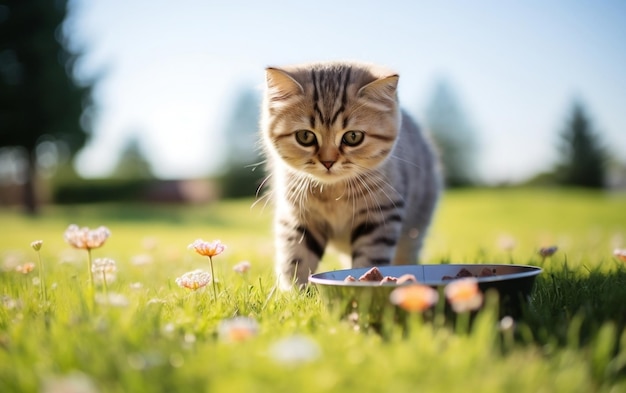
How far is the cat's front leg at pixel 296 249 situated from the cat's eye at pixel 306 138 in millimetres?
414

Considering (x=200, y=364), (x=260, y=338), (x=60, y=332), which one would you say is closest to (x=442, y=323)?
(x=260, y=338)

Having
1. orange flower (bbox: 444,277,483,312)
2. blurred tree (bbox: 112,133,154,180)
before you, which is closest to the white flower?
orange flower (bbox: 444,277,483,312)

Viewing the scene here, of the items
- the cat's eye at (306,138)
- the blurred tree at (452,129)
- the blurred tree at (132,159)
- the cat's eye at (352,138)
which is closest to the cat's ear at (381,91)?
the cat's eye at (352,138)

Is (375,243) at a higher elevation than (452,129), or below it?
below

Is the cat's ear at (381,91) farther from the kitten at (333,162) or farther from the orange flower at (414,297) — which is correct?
the orange flower at (414,297)

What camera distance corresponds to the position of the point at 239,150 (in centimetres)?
2469

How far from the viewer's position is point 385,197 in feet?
8.97

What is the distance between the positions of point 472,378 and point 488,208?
13.2 m

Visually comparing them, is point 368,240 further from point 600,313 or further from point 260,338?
point 260,338

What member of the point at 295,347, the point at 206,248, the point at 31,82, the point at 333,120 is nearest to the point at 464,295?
the point at 295,347

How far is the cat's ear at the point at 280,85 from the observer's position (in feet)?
8.32

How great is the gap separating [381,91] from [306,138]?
41cm

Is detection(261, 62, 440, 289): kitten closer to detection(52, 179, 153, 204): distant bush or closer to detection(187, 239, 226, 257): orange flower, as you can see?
detection(187, 239, 226, 257): orange flower

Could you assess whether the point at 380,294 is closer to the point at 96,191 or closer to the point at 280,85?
the point at 280,85
